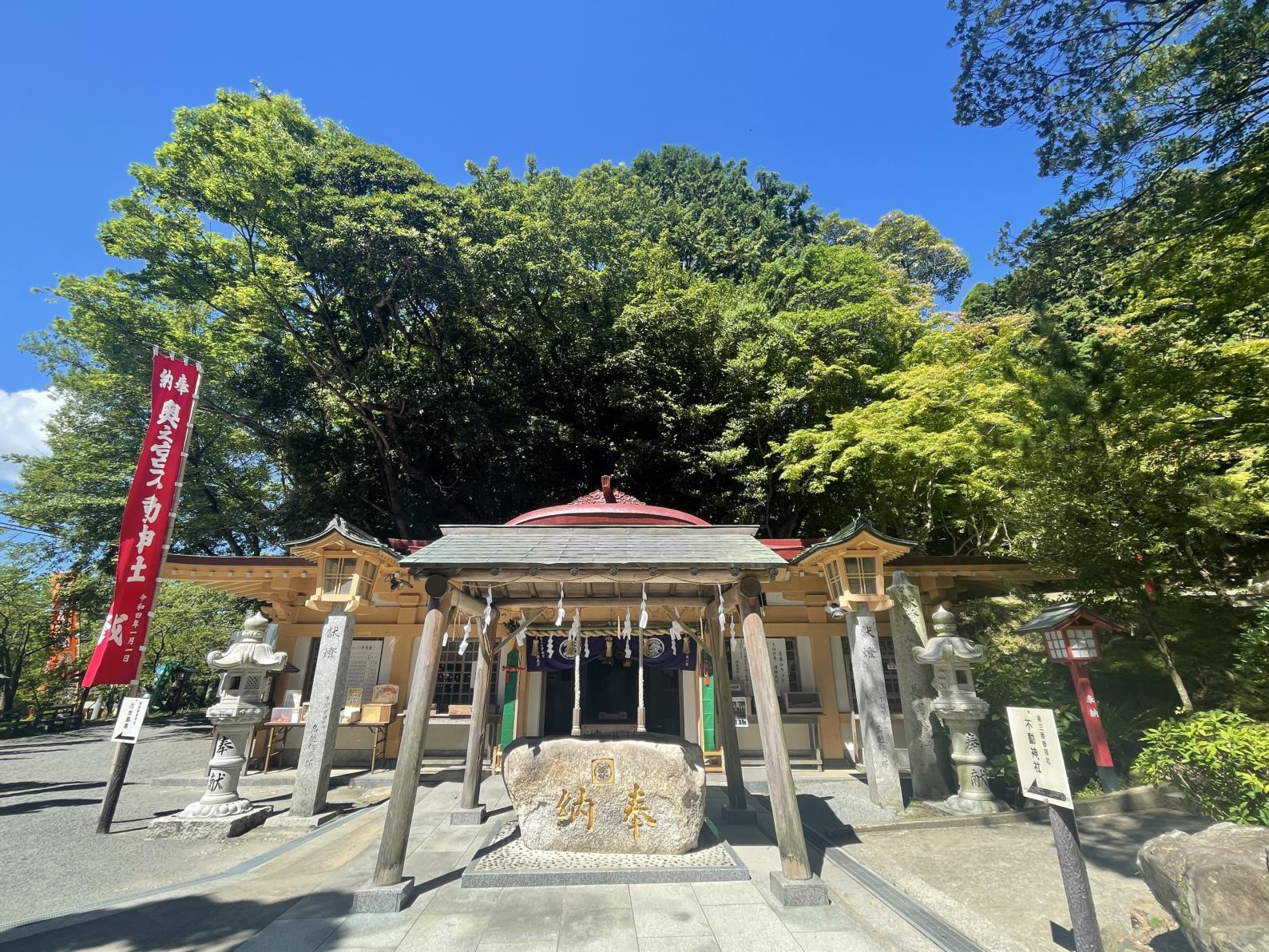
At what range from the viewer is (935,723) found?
8656mm

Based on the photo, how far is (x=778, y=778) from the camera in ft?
Answer: 17.2

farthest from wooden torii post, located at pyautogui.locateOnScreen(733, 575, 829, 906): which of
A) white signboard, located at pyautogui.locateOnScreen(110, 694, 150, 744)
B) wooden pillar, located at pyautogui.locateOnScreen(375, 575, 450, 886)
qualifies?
white signboard, located at pyautogui.locateOnScreen(110, 694, 150, 744)

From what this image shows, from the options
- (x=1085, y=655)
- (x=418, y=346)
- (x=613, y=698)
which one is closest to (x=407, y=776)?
(x=613, y=698)

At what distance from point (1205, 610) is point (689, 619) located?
896cm

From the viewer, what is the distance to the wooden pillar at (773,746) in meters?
5.10

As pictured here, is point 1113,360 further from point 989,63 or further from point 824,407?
point 824,407

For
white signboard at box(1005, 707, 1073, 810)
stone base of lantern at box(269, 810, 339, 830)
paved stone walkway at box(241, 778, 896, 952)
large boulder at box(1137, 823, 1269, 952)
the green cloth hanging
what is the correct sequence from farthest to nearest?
the green cloth hanging
stone base of lantern at box(269, 810, 339, 830)
paved stone walkway at box(241, 778, 896, 952)
white signboard at box(1005, 707, 1073, 810)
large boulder at box(1137, 823, 1269, 952)

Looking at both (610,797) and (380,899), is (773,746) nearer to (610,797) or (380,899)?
(610,797)

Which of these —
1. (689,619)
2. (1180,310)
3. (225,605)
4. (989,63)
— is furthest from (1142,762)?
(225,605)

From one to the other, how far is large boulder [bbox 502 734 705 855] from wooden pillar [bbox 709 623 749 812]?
5.03 feet

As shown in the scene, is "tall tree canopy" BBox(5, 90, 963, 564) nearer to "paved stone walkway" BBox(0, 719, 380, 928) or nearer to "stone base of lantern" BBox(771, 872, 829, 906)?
"paved stone walkway" BBox(0, 719, 380, 928)

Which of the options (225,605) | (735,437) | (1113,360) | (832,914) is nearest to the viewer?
(832,914)

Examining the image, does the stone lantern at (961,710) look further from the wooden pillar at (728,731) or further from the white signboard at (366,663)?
the white signboard at (366,663)

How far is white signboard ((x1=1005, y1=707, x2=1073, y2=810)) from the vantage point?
379cm
